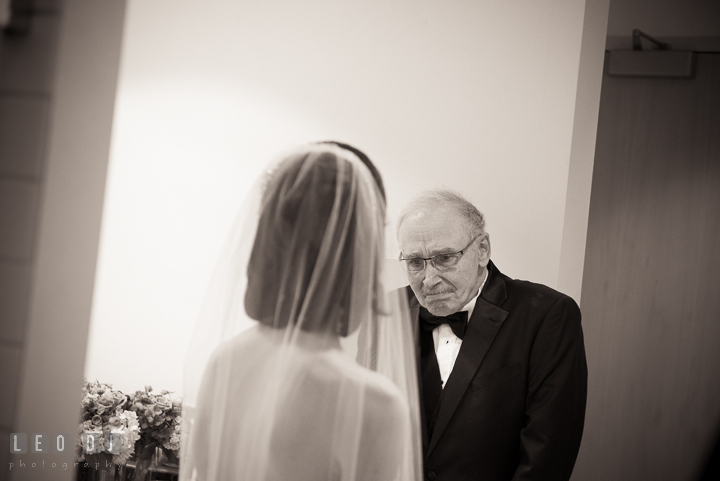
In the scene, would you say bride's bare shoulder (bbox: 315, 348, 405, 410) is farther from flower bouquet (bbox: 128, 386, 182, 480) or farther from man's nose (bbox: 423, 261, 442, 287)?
flower bouquet (bbox: 128, 386, 182, 480)

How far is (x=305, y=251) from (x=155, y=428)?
129 centimetres

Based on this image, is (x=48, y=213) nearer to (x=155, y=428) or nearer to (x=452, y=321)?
(x=452, y=321)

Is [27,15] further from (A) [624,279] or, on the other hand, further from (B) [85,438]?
(A) [624,279]

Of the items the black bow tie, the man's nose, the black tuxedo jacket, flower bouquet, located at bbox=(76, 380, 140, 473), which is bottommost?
flower bouquet, located at bbox=(76, 380, 140, 473)

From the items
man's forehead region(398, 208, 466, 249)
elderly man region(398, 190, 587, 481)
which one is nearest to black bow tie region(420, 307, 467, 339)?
elderly man region(398, 190, 587, 481)

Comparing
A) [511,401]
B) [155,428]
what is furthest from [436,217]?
[155,428]

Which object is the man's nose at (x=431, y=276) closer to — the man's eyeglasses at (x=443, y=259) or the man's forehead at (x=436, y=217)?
the man's eyeglasses at (x=443, y=259)

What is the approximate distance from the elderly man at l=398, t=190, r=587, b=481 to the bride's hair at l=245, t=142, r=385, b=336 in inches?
27.9

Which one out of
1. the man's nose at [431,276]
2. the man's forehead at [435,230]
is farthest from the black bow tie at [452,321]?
the man's forehead at [435,230]

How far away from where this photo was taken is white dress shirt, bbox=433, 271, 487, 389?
2.03 meters

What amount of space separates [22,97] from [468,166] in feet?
6.54

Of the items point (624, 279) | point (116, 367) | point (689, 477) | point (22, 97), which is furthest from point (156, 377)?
point (689, 477)

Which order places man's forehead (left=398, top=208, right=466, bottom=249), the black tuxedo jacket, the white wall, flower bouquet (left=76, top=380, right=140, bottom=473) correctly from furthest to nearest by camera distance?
the white wall → flower bouquet (left=76, top=380, right=140, bottom=473) → man's forehead (left=398, top=208, right=466, bottom=249) → the black tuxedo jacket

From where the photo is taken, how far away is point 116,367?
2.92 m
